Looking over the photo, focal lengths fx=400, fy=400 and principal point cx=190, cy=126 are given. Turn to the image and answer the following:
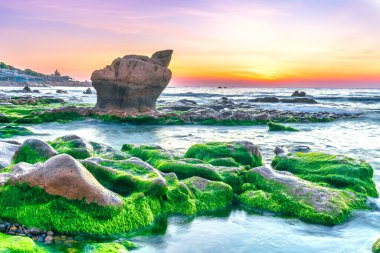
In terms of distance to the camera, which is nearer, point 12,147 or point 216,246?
point 216,246

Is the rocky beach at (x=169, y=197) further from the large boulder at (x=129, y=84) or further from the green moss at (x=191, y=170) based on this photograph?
the large boulder at (x=129, y=84)

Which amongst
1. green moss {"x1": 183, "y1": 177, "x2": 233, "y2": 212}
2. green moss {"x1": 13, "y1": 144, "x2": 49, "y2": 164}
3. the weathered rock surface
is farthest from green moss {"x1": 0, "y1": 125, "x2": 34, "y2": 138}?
green moss {"x1": 183, "y1": 177, "x2": 233, "y2": 212}

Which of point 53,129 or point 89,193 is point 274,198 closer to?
point 89,193

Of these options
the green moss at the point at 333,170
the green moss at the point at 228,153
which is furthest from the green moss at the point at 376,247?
the green moss at the point at 228,153

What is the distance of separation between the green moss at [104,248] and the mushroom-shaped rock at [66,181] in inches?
34.0

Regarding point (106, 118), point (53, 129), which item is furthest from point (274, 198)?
point (106, 118)

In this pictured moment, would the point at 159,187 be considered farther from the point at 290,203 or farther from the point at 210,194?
the point at 290,203

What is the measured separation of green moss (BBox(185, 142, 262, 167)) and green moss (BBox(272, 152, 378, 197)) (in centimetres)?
71

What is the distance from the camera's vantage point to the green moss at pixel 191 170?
8828 mm

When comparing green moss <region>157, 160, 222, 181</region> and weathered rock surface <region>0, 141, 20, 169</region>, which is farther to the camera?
green moss <region>157, 160, 222, 181</region>

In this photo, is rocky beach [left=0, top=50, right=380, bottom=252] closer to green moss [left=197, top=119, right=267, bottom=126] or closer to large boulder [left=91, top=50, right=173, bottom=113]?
green moss [left=197, top=119, right=267, bottom=126]

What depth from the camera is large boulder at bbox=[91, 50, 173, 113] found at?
2734 cm

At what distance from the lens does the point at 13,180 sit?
6.23 metres

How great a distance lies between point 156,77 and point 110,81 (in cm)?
317
